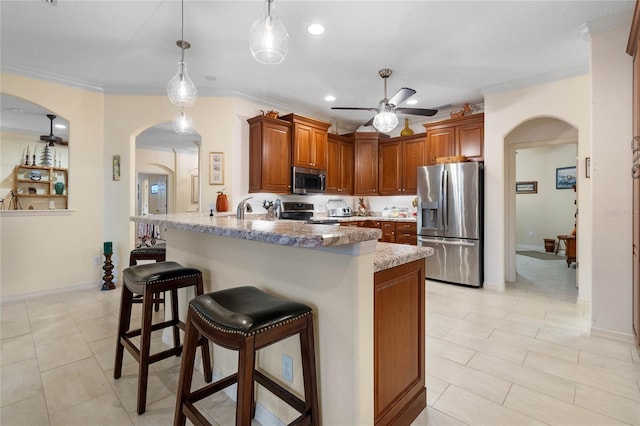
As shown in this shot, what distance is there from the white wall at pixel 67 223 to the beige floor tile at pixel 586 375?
4.97m

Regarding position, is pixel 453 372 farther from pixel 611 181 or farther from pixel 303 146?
pixel 303 146

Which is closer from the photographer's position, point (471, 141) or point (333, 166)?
point (471, 141)

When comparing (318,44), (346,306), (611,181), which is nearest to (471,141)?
(611,181)

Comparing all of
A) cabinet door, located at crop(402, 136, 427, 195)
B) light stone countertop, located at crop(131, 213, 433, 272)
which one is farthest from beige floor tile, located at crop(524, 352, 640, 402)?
cabinet door, located at crop(402, 136, 427, 195)

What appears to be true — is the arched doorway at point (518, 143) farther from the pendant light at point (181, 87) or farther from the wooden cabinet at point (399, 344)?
the pendant light at point (181, 87)

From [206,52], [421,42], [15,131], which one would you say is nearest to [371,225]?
[421,42]

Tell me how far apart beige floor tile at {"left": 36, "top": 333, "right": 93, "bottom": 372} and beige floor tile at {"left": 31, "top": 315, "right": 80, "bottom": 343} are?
102mm

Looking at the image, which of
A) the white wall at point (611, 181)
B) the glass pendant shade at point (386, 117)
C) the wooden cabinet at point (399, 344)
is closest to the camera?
the wooden cabinet at point (399, 344)

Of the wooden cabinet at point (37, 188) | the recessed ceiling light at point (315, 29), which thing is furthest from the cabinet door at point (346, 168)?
the wooden cabinet at point (37, 188)

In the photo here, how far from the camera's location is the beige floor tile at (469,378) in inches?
74.2

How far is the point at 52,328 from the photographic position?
9.18 feet

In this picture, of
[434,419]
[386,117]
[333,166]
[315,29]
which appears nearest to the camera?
[434,419]

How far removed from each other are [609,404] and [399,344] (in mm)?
1363

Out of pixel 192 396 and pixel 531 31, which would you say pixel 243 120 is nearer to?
pixel 531 31
